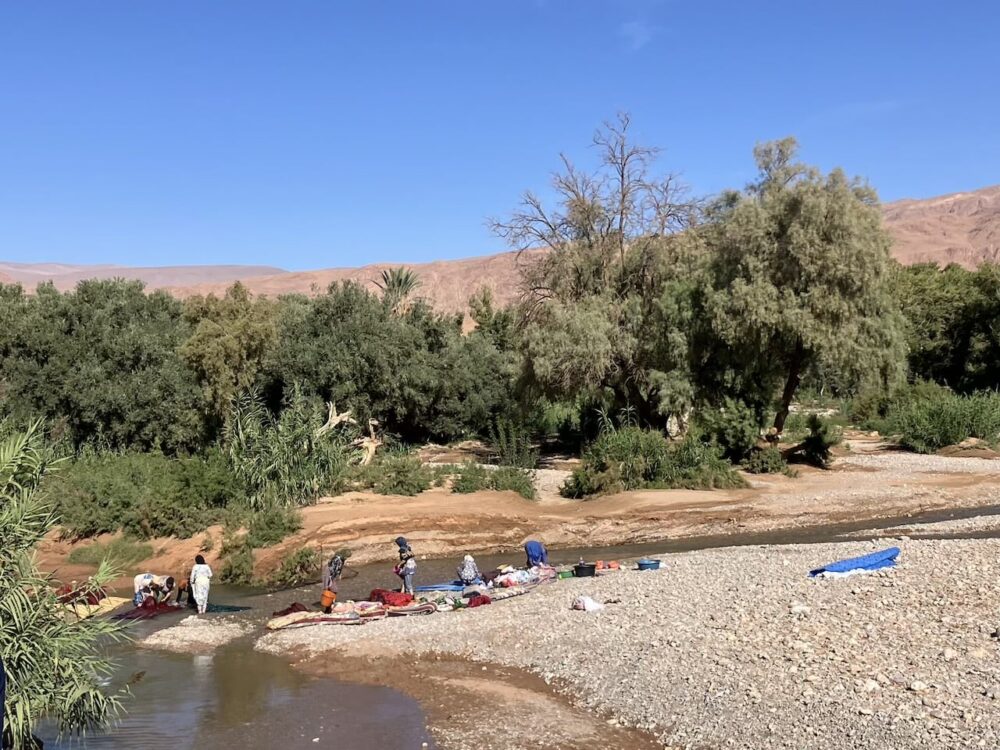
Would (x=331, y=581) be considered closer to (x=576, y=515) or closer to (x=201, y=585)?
(x=201, y=585)

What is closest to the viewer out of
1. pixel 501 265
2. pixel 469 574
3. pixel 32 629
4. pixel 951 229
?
pixel 32 629

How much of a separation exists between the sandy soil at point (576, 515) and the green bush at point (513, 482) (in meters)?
0.56

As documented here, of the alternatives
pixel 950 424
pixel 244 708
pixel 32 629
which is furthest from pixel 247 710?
pixel 950 424

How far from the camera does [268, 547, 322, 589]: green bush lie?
72.1 feet

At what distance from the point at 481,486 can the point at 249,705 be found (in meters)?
16.3

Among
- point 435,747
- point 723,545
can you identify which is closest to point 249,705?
point 435,747

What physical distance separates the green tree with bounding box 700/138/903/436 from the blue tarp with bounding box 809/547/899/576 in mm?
15869

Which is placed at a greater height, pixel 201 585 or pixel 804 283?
pixel 804 283

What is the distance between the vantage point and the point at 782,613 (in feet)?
45.0

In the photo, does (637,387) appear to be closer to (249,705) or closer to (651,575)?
(651,575)

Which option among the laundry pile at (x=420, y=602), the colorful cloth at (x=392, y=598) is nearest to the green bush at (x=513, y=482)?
the laundry pile at (x=420, y=602)

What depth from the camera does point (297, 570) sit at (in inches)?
876

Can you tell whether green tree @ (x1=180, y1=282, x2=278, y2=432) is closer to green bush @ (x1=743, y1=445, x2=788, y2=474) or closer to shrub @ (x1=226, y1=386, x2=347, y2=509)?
shrub @ (x1=226, y1=386, x2=347, y2=509)

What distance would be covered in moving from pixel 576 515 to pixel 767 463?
9.38 meters
